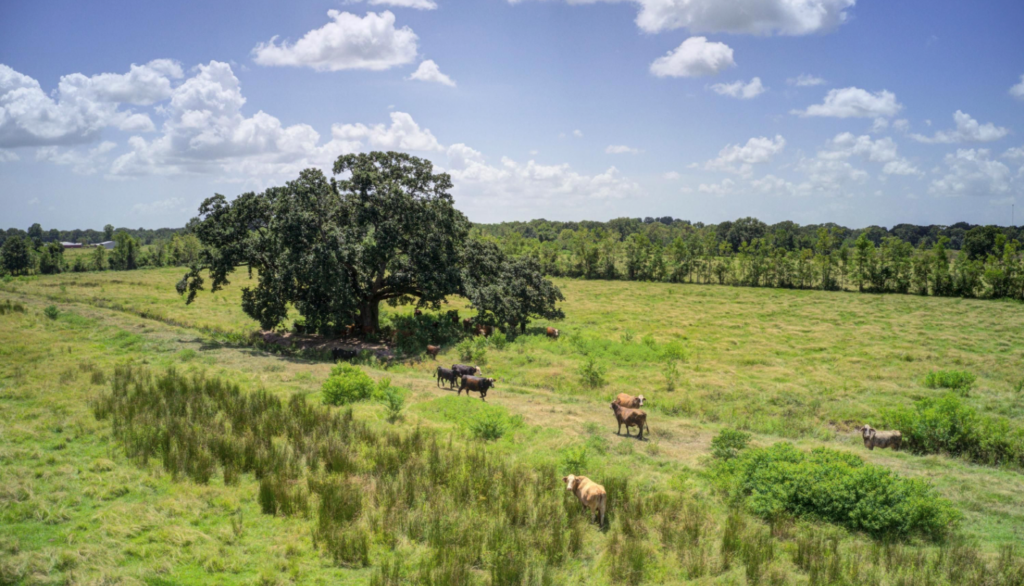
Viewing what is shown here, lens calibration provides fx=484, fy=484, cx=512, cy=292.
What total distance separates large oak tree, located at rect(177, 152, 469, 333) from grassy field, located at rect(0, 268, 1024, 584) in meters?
3.78

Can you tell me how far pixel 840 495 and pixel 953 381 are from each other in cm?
1641

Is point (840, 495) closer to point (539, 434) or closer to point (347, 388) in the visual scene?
point (539, 434)

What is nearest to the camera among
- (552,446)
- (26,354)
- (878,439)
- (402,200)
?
(552,446)

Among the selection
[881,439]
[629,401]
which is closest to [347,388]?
[629,401]

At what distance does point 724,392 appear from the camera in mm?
19750

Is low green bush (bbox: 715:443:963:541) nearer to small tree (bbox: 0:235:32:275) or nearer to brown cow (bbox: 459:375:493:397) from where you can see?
brown cow (bbox: 459:375:493:397)

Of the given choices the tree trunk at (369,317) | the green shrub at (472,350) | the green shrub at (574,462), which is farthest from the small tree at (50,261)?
the green shrub at (574,462)

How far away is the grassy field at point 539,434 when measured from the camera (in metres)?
7.69

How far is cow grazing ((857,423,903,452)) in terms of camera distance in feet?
45.7

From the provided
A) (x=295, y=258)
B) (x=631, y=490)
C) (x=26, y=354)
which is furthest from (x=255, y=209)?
(x=631, y=490)

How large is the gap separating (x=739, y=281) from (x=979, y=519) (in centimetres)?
6928

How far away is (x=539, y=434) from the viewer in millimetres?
13680

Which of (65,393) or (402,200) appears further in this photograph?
(402,200)

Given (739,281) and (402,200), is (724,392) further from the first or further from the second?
(739,281)
